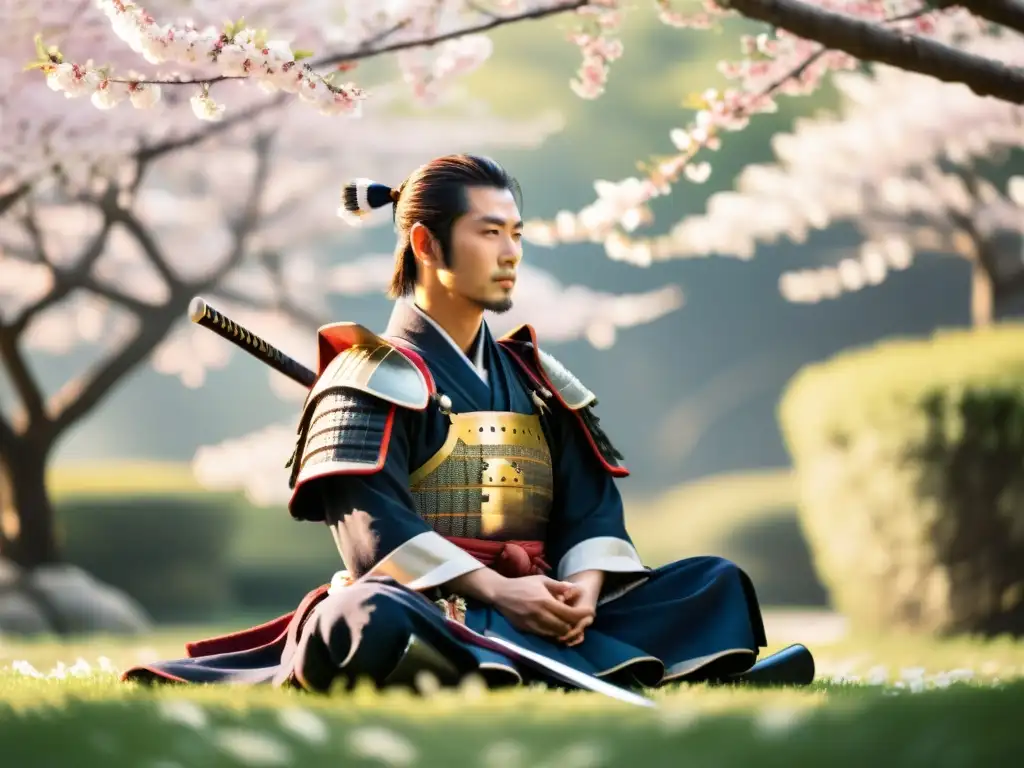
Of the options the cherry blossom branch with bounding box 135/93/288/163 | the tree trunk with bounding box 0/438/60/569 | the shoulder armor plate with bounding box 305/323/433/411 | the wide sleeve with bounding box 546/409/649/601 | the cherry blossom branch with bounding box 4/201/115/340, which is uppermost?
the cherry blossom branch with bounding box 135/93/288/163

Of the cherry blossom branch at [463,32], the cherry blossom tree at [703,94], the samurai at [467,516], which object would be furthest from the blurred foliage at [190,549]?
the samurai at [467,516]

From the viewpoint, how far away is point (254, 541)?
30.7 feet

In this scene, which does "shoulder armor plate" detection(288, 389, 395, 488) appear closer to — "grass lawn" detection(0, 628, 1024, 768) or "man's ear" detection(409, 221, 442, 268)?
"man's ear" detection(409, 221, 442, 268)

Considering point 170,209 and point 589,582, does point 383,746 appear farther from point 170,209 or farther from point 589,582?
point 170,209

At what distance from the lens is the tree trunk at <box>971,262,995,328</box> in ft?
27.9

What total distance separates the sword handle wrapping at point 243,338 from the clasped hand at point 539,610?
800 mm

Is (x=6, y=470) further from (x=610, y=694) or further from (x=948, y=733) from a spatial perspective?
(x=948, y=733)

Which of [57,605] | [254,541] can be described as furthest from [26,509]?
[254,541]

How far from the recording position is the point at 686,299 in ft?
29.0

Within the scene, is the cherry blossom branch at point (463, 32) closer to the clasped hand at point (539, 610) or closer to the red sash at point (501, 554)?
the red sash at point (501, 554)

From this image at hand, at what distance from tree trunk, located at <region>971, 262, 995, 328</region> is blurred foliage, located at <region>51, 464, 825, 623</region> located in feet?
5.47

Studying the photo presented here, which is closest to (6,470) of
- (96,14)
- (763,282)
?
(96,14)

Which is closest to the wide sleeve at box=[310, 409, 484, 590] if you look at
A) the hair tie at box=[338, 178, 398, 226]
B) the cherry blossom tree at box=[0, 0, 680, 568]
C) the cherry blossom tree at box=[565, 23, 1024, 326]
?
the hair tie at box=[338, 178, 398, 226]

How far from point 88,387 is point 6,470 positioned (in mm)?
749
